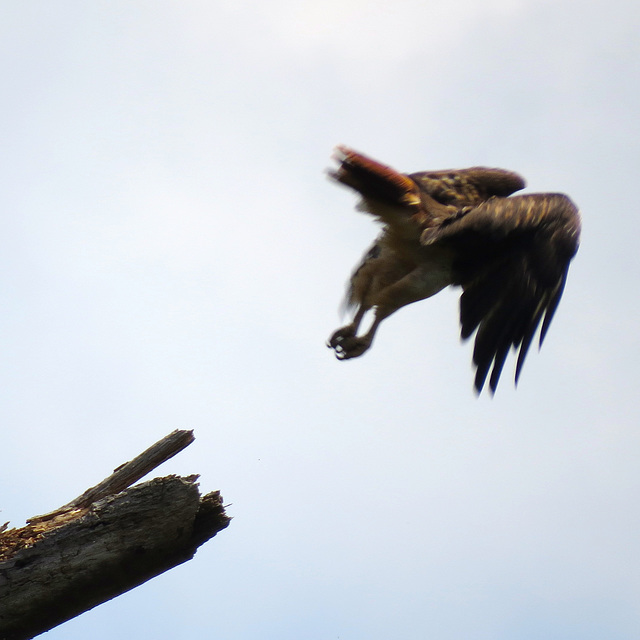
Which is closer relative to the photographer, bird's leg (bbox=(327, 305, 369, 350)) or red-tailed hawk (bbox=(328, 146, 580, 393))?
red-tailed hawk (bbox=(328, 146, 580, 393))

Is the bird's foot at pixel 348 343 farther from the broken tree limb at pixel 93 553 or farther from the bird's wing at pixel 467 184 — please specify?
the broken tree limb at pixel 93 553

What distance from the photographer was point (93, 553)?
379 centimetres

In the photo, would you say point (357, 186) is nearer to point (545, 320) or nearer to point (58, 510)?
point (545, 320)

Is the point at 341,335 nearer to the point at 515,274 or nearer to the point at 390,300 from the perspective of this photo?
the point at 390,300

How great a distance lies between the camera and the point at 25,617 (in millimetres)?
3809

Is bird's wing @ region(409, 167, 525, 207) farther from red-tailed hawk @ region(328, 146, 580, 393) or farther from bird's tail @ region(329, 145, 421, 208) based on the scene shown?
bird's tail @ region(329, 145, 421, 208)

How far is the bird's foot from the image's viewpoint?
5.99m

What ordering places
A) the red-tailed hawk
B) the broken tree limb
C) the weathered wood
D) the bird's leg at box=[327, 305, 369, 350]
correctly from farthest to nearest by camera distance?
the bird's leg at box=[327, 305, 369, 350] < the red-tailed hawk < the weathered wood < the broken tree limb

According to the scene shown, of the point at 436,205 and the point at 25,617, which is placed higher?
the point at 436,205

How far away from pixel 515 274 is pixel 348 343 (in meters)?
1.36

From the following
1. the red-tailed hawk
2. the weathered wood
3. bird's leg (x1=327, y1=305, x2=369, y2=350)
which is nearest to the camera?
the weathered wood

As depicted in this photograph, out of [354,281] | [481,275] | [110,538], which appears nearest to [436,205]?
[481,275]

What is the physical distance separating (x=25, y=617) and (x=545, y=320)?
3.82m

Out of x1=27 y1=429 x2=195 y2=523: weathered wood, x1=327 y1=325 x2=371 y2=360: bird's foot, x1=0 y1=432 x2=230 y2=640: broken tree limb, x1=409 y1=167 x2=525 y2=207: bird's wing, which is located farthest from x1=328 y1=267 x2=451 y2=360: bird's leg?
x1=0 y1=432 x2=230 y2=640: broken tree limb
